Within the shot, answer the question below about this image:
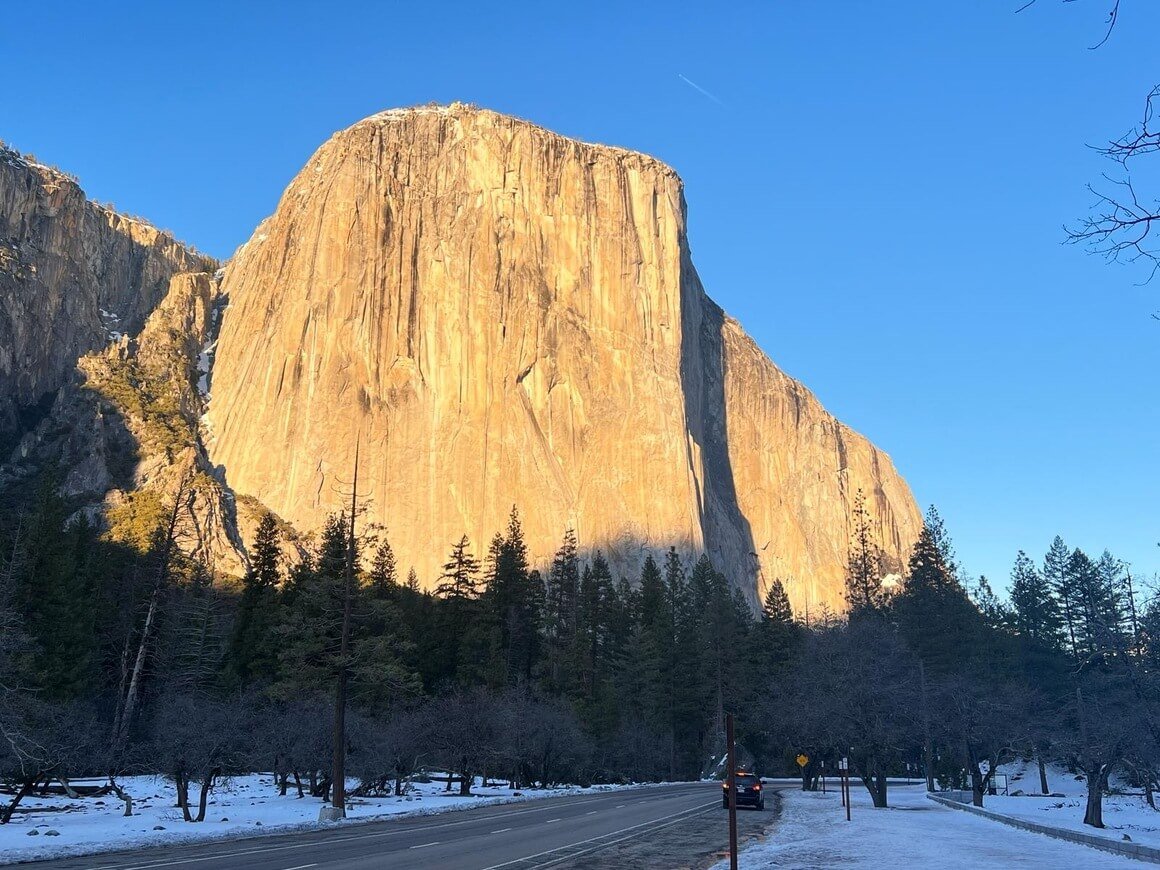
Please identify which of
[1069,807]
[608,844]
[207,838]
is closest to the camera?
[608,844]

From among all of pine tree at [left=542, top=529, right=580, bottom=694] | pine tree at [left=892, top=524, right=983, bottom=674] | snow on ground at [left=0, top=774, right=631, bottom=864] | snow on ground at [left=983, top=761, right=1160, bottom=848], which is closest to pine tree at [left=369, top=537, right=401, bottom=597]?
pine tree at [left=542, top=529, right=580, bottom=694]

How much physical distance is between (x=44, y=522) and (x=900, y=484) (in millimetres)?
156253

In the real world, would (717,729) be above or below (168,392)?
below

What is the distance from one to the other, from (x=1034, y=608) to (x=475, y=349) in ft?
224

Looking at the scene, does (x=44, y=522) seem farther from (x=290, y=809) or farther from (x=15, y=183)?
(x=15, y=183)

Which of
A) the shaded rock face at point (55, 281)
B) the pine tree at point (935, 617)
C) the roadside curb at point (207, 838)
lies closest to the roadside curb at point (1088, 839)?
the roadside curb at point (207, 838)

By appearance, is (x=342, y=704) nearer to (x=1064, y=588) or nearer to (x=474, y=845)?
(x=474, y=845)

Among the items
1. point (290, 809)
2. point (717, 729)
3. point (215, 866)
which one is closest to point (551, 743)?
point (290, 809)

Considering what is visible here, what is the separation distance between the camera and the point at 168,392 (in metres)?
117

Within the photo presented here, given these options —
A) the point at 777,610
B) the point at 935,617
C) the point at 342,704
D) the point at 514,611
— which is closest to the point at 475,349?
the point at 514,611

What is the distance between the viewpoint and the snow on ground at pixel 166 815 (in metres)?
20.7

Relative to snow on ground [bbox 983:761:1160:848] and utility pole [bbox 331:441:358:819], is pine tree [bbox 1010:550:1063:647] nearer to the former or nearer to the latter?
snow on ground [bbox 983:761:1160:848]

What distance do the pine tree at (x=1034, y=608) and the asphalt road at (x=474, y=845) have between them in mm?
62521

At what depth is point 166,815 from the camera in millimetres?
29141
